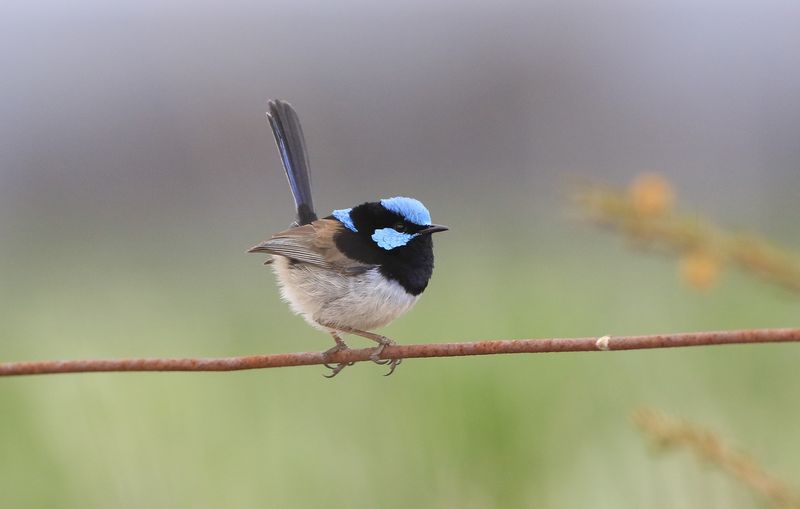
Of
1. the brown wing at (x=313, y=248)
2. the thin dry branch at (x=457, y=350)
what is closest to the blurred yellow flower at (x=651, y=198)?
the thin dry branch at (x=457, y=350)

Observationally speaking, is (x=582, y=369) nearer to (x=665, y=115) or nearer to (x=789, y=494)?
(x=789, y=494)

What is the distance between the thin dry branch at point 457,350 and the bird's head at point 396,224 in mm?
1068

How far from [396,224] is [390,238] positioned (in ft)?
0.17

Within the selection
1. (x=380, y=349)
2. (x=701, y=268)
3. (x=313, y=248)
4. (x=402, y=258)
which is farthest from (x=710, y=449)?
(x=313, y=248)

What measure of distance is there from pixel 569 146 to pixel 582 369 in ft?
26.5

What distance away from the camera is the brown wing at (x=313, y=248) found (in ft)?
11.1

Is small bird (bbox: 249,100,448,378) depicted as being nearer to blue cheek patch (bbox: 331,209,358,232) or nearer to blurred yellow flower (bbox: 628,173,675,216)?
blue cheek patch (bbox: 331,209,358,232)

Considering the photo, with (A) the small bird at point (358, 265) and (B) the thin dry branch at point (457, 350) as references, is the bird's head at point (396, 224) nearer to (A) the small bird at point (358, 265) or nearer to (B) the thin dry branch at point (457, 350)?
(A) the small bird at point (358, 265)

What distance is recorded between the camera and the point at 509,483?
13.3 ft

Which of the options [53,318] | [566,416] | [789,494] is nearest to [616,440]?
[566,416]

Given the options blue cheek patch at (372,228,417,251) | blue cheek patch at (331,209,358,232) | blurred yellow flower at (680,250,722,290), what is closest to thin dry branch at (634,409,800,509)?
blurred yellow flower at (680,250,722,290)

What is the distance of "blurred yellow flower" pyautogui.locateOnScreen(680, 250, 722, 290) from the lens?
97.8 inches

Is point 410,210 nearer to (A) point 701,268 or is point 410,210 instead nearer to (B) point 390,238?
(B) point 390,238

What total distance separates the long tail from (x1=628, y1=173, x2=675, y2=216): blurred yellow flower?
A: 57.9 inches
